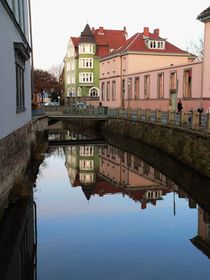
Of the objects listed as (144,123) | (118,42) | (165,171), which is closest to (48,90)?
(118,42)

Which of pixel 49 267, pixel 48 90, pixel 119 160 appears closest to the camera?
pixel 49 267

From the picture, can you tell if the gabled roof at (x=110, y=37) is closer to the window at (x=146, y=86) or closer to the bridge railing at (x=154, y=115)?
the bridge railing at (x=154, y=115)

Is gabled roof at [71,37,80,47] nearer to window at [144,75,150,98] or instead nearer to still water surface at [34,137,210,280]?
window at [144,75,150,98]

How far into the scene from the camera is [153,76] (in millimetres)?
37219

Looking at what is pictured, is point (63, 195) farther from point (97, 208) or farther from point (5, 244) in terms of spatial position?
point (5, 244)

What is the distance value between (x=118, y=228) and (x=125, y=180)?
7298 millimetres

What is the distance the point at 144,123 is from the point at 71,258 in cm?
2055

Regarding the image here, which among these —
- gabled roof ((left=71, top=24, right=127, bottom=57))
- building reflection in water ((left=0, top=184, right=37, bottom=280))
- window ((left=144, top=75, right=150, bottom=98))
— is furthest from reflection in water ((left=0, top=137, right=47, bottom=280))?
gabled roof ((left=71, top=24, right=127, bottom=57))

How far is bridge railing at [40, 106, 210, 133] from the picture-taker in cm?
1859

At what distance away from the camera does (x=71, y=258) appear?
8.88 metres

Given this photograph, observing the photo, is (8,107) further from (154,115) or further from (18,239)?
(154,115)

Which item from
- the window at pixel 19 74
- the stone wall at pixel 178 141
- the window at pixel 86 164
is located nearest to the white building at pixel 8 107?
the window at pixel 19 74

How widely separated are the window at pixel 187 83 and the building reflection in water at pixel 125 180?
7.86m

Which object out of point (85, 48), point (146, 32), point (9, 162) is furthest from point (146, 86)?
point (85, 48)
